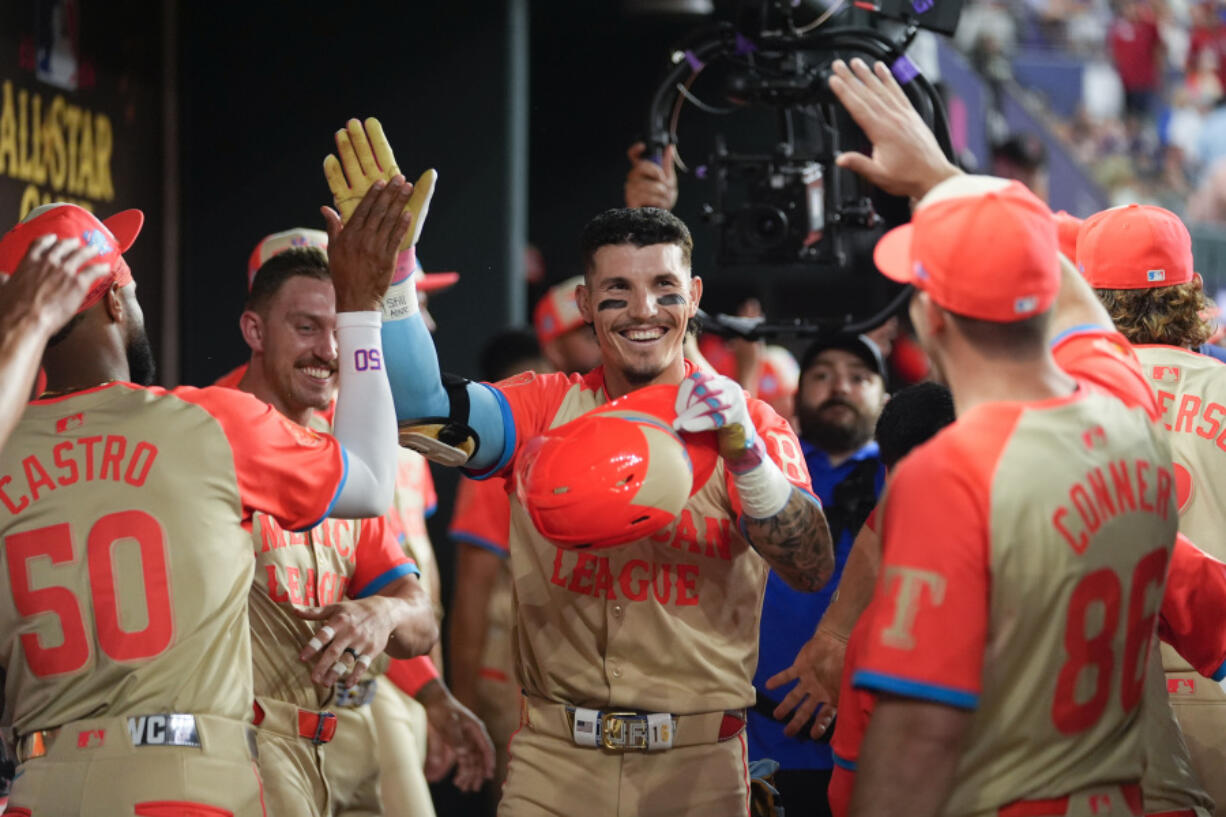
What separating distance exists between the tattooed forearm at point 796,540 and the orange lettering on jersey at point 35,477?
157cm

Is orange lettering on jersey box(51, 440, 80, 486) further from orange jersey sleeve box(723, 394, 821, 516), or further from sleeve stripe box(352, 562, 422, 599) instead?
orange jersey sleeve box(723, 394, 821, 516)

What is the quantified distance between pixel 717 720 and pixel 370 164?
1.61 meters

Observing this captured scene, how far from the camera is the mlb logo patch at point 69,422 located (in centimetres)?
296

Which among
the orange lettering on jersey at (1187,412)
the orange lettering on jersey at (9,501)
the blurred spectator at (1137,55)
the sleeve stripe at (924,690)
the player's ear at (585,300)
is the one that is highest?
the blurred spectator at (1137,55)

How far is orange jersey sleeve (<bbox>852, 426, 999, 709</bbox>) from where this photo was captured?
2.42m

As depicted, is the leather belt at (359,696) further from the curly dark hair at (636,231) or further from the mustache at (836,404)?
the mustache at (836,404)

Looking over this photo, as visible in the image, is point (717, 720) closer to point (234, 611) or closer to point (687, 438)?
point (687, 438)

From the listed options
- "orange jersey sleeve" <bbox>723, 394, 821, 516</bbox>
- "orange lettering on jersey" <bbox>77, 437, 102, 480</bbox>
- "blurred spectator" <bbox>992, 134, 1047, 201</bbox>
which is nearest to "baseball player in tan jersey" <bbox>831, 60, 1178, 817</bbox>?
"orange jersey sleeve" <bbox>723, 394, 821, 516</bbox>

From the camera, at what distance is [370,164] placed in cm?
344

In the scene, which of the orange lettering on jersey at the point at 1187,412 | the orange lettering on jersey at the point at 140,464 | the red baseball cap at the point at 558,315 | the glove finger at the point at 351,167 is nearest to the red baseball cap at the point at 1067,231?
the orange lettering on jersey at the point at 1187,412

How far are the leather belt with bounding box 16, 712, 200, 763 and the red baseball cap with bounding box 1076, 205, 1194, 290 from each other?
2688 millimetres

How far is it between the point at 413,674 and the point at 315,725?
0.85 meters

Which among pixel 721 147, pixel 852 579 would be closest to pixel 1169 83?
pixel 721 147

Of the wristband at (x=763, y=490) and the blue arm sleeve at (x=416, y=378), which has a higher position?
the blue arm sleeve at (x=416, y=378)
